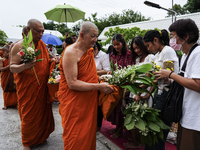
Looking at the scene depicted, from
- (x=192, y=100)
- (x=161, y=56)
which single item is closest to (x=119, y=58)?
(x=161, y=56)

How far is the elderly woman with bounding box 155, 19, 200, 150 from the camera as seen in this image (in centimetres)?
156

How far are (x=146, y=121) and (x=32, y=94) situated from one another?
1.98 meters

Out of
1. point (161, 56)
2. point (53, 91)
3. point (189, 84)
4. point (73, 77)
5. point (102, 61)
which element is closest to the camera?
point (189, 84)

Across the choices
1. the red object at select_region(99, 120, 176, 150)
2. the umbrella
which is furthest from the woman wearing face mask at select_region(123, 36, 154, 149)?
the umbrella

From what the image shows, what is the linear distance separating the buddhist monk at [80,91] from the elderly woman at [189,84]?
0.84m

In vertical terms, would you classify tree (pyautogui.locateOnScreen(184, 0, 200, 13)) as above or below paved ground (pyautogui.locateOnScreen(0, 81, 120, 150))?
above

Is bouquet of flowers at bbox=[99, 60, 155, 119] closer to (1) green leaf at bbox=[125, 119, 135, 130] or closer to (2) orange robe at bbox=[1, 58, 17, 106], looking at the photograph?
(1) green leaf at bbox=[125, 119, 135, 130]

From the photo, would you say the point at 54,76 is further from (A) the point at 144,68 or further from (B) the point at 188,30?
(B) the point at 188,30

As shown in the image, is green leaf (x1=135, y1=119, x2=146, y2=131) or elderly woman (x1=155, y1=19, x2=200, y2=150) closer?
elderly woman (x1=155, y1=19, x2=200, y2=150)

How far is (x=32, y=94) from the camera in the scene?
2795mm

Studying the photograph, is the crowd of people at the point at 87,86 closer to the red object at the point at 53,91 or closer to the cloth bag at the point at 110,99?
the cloth bag at the point at 110,99

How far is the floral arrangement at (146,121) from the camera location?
1.84 meters

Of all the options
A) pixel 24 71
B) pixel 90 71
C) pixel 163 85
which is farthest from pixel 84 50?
pixel 24 71

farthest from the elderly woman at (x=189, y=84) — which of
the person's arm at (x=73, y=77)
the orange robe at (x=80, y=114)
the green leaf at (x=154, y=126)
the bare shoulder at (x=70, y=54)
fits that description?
the bare shoulder at (x=70, y=54)
